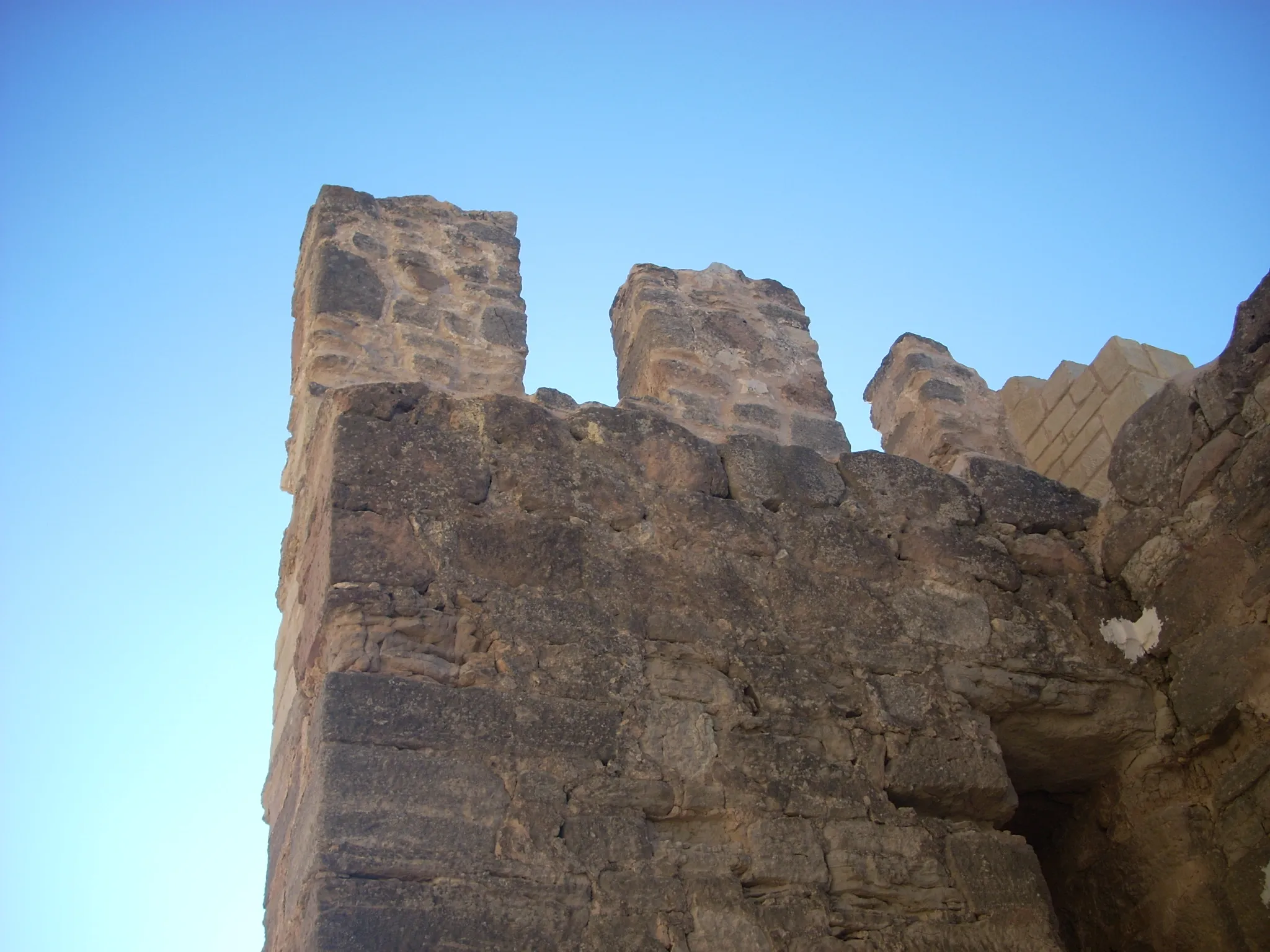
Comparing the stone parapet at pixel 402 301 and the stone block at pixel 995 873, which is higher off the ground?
the stone parapet at pixel 402 301

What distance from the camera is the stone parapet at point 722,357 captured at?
448 centimetres

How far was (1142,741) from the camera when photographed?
12.5ft

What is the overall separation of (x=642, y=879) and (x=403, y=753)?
0.60 meters

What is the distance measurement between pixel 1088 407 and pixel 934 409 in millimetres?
1378

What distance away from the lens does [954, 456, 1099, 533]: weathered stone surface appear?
4301mm

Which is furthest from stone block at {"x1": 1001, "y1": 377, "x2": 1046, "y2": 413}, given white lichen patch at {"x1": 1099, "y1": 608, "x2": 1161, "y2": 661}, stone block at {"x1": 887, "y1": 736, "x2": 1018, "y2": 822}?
stone block at {"x1": 887, "y1": 736, "x2": 1018, "y2": 822}

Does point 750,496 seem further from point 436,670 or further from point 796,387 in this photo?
point 436,670

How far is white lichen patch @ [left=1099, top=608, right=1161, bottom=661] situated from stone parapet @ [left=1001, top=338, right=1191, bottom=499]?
4.98ft

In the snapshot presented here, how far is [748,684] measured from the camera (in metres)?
3.41

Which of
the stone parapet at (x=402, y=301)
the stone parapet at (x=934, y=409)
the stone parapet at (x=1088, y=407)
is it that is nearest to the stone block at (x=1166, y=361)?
the stone parapet at (x=1088, y=407)

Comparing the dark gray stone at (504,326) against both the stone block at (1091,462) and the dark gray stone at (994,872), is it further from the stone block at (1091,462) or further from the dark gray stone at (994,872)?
the stone block at (1091,462)

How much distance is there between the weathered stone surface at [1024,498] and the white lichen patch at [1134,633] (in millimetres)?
407

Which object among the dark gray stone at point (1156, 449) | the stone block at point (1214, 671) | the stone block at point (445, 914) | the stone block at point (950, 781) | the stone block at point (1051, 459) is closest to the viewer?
the stone block at point (445, 914)

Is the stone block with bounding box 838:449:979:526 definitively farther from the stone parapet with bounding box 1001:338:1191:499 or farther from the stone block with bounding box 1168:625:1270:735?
the stone parapet with bounding box 1001:338:1191:499
